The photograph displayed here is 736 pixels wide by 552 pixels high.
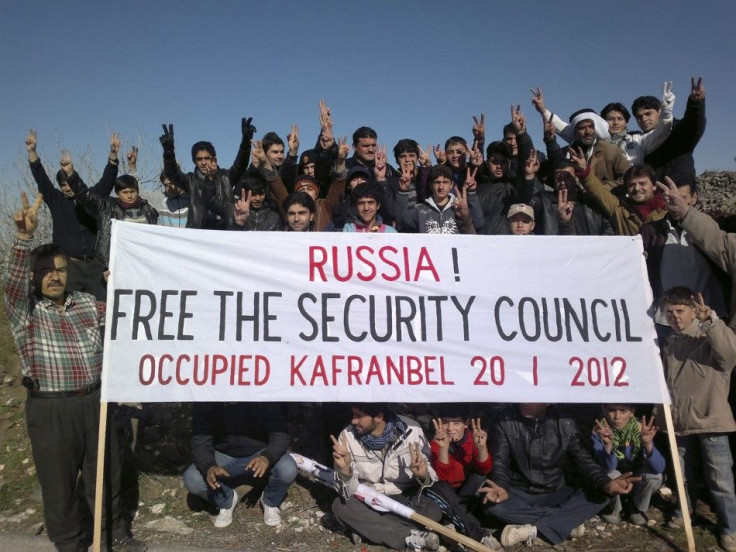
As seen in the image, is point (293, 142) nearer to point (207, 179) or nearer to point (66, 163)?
point (207, 179)

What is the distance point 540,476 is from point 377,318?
187 centimetres

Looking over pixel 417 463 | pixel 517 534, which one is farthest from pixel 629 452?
pixel 417 463

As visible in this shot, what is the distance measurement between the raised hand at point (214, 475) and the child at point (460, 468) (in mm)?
1666

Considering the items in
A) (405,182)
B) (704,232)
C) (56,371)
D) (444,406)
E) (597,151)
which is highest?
(597,151)

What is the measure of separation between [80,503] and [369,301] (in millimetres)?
2630

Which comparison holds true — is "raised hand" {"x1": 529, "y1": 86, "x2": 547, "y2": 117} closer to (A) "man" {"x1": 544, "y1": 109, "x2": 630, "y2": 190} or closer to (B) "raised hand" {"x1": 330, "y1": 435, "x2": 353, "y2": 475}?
(A) "man" {"x1": 544, "y1": 109, "x2": 630, "y2": 190}

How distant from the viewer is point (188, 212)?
5777 millimetres

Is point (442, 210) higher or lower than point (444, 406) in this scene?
higher

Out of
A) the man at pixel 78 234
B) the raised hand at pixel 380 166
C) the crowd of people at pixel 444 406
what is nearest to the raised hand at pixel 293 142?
→ the crowd of people at pixel 444 406

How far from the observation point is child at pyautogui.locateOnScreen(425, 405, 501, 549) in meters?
4.28

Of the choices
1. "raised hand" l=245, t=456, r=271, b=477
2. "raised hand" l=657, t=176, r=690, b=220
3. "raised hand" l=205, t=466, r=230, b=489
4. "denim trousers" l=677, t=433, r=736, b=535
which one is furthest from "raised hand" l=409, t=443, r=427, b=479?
"raised hand" l=657, t=176, r=690, b=220

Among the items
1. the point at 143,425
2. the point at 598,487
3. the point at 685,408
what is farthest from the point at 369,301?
the point at 143,425

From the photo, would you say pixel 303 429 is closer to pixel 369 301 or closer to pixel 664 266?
pixel 369 301

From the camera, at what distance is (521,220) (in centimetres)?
527
